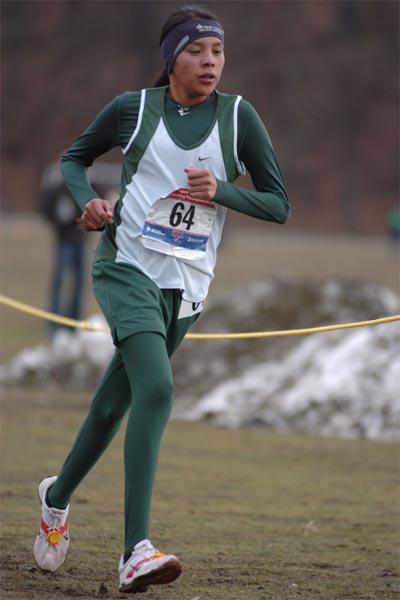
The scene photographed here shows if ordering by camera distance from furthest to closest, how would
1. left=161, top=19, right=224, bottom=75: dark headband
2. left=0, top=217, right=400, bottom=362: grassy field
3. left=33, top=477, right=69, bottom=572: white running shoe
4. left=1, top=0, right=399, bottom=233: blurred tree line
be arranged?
left=1, top=0, right=399, bottom=233: blurred tree line → left=0, top=217, right=400, bottom=362: grassy field → left=33, top=477, right=69, bottom=572: white running shoe → left=161, top=19, right=224, bottom=75: dark headband

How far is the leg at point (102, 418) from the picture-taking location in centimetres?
455

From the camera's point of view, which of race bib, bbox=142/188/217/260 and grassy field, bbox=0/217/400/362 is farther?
grassy field, bbox=0/217/400/362

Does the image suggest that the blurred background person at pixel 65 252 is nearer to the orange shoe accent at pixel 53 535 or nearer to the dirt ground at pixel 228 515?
the dirt ground at pixel 228 515

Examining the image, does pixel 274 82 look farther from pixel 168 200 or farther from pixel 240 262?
pixel 168 200

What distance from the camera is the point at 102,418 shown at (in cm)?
458

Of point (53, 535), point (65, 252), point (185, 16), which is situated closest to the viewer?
point (185, 16)

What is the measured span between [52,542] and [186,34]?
6.33ft

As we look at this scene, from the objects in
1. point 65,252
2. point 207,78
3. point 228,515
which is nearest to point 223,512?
point 228,515

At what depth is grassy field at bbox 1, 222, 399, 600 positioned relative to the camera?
187 inches

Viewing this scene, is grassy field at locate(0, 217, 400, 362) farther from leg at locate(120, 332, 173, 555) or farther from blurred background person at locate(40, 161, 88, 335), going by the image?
leg at locate(120, 332, 173, 555)

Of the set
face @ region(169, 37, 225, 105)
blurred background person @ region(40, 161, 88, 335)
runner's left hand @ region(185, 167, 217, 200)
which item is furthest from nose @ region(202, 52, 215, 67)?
blurred background person @ region(40, 161, 88, 335)

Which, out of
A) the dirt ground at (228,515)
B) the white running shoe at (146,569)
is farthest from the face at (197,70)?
the dirt ground at (228,515)

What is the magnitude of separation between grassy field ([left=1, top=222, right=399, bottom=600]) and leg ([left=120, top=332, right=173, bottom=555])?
0.41 m

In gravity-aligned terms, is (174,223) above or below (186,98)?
below
